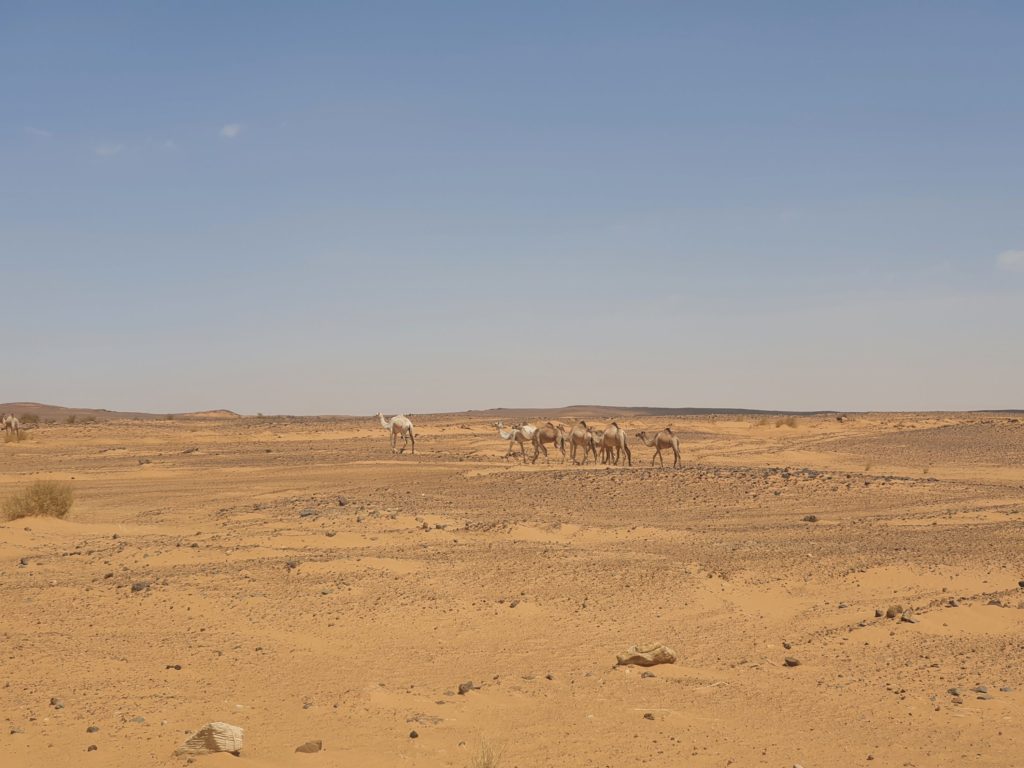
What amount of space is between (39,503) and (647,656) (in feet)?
47.9

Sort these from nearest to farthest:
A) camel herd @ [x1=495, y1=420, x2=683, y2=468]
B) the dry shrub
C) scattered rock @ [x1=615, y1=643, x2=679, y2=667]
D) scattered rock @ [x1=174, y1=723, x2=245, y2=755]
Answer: the dry shrub → scattered rock @ [x1=174, y1=723, x2=245, y2=755] → scattered rock @ [x1=615, y1=643, x2=679, y2=667] → camel herd @ [x1=495, y1=420, x2=683, y2=468]

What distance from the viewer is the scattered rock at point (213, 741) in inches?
280

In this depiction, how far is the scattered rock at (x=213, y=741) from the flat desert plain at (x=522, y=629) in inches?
3.5

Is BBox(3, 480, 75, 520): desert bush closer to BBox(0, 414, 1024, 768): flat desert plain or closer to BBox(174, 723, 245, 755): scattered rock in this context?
BBox(0, 414, 1024, 768): flat desert plain

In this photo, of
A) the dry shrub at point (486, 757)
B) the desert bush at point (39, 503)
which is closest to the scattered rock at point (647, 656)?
the dry shrub at point (486, 757)

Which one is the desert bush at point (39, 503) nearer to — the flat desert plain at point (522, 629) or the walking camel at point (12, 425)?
the flat desert plain at point (522, 629)

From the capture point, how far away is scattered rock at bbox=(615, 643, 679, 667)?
968 centimetres

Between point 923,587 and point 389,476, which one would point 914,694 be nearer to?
point 923,587

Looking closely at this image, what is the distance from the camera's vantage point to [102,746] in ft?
24.3

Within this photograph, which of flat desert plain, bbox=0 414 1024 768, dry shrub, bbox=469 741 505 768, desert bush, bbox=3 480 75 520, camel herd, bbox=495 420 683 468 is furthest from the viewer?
camel herd, bbox=495 420 683 468

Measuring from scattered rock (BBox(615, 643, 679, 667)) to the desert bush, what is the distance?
14247 mm

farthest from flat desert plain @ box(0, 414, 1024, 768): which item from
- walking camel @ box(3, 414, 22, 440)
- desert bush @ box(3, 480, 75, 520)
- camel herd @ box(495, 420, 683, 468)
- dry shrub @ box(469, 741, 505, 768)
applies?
walking camel @ box(3, 414, 22, 440)

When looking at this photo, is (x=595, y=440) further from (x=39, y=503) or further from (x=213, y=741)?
(x=213, y=741)

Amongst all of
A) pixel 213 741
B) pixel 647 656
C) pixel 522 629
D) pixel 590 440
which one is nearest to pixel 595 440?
pixel 590 440
